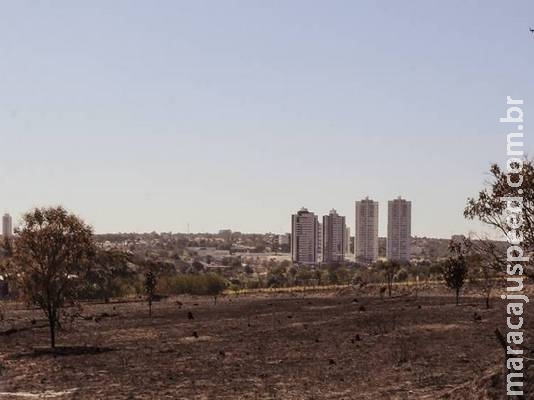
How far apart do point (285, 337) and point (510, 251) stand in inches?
976

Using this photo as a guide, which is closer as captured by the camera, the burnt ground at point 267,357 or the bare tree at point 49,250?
the burnt ground at point 267,357

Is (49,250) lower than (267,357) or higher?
higher

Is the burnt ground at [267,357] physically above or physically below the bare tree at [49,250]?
below

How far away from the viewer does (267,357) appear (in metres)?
31.9

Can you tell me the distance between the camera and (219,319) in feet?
184

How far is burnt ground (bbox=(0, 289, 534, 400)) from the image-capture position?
23375 millimetres

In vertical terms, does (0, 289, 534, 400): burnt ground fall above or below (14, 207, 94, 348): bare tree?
below

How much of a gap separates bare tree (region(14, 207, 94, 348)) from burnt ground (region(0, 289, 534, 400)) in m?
3.16

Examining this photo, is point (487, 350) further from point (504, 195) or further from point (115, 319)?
point (115, 319)

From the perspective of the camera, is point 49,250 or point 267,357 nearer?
point 267,357

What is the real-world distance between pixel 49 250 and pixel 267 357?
38.6 feet

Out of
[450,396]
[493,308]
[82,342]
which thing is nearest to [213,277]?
[493,308]

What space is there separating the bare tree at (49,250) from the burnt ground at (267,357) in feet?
10.4

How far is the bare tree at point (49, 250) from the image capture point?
3519 centimetres
